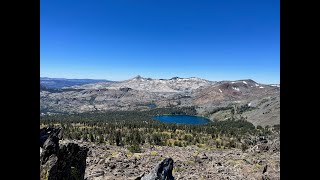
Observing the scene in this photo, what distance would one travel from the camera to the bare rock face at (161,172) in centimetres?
3033

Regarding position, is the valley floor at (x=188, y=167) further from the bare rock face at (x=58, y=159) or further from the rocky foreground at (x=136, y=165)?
the bare rock face at (x=58, y=159)

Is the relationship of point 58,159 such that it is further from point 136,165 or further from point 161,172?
point 136,165

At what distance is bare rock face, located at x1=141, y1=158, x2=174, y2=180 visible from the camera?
99.5ft

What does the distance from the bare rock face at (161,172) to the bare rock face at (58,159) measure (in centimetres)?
691

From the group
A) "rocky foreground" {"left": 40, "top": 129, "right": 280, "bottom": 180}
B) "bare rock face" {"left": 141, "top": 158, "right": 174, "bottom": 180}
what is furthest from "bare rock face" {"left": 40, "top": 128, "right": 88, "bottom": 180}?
"bare rock face" {"left": 141, "top": 158, "right": 174, "bottom": 180}

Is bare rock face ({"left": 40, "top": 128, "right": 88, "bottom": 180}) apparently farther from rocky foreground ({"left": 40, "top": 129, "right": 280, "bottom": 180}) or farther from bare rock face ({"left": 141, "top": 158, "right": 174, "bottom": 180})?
bare rock face ({"left": 141, "top": 158, "right": 174, "bottom": 180})

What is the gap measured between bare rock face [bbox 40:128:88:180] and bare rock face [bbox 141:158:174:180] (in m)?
6.91

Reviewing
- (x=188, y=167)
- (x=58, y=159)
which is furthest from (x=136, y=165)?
(x=58, y=159)

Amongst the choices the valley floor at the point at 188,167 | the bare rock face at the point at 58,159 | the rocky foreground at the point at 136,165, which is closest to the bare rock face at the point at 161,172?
the rocky foreground at the point at 136,165

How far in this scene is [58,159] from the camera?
87.4 ft

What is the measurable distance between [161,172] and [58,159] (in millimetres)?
10450
